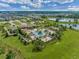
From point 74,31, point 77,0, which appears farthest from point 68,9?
point 74,31

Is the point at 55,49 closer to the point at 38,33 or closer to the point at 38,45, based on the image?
the point at 38,45

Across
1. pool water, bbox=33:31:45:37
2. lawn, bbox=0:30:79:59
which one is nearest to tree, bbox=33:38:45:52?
lawn, bbox=0:30:79:59

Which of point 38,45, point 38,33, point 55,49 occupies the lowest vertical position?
point 55,49

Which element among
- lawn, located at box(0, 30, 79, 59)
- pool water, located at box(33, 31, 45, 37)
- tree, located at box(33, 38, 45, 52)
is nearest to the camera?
lawn, located at box(0, 30, 79, 59)

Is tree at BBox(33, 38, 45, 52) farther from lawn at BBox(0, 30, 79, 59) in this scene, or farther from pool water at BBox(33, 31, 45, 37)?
pool water at BBox(33, 31, 45, 37)

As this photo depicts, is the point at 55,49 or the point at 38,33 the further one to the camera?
the point at 38,33

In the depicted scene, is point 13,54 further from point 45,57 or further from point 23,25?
point 23,25

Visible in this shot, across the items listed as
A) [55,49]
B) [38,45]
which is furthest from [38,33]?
[55,49]

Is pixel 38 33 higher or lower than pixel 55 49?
higher

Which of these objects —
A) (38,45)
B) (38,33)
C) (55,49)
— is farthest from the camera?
(38,33)

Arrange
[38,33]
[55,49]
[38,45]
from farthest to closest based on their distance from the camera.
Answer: [38,33] → [55,49] → [38,45]
